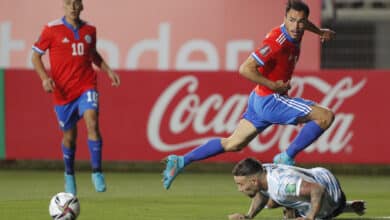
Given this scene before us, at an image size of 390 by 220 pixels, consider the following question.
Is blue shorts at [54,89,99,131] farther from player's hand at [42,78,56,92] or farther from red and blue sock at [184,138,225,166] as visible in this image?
red and blue sock at [184,138,225,166]

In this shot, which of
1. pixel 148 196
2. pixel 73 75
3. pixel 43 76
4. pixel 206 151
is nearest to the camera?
pixel 206 151

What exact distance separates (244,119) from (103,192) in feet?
8.69

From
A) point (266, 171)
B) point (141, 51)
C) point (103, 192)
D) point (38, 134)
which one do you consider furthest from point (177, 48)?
point (266, 171)

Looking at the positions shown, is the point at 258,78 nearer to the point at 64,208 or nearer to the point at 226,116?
the point at 64,208

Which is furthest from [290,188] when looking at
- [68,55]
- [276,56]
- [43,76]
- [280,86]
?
[68,55]

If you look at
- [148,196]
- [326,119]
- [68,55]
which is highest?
[68,55]

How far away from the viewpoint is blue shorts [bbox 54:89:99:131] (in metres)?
13.2

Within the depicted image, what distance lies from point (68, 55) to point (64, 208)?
3.42 m

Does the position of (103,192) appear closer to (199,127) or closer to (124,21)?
(199,127)

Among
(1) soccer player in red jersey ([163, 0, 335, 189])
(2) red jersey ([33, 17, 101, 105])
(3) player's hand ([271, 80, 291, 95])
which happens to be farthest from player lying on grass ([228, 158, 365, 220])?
(2) red jersey ([33, 17, 101, 105])

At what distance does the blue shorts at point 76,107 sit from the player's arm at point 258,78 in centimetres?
209

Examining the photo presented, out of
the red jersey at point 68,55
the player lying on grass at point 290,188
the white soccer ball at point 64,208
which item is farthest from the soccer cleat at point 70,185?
the player lying on grass at point 290,188

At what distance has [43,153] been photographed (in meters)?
17.9

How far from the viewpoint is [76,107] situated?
1338 centimetres
